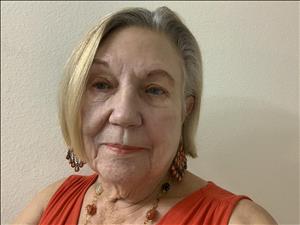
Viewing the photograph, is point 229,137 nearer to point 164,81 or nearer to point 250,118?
point 250,118

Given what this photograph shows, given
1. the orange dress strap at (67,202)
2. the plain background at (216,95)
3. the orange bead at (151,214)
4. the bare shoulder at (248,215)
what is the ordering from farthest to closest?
the plain background at (216,95)
the orange dress strap at (67,202)
the orange bead at (151,214)
the bare shoulder at (248,215)

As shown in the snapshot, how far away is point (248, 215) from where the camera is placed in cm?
94

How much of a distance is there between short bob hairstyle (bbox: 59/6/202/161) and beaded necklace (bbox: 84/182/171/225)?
18 cm

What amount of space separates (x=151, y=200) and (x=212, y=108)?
0.50m

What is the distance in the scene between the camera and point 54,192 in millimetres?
1275

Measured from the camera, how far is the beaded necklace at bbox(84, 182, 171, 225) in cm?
104

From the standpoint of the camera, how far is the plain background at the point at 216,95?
135cm

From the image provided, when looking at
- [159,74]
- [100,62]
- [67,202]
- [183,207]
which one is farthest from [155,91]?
[67,202]

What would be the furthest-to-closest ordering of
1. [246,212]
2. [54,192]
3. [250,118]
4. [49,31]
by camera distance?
[49,31]
[250,118]
[54,192]
[246,212]

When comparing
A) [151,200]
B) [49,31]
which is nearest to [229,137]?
[151,200]

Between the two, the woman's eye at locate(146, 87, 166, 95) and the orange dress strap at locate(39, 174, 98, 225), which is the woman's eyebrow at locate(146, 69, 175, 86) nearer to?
the woman's eye at locate(146, 87, 166, 95)

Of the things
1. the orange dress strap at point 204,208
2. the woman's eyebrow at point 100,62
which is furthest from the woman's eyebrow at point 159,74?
the orange dress strap at point 204,208

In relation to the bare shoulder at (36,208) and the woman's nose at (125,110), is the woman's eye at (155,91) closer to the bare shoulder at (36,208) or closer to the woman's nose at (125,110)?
the woman's nose at (125,110)

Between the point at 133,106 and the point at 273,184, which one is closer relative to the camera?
the point at 133,106
